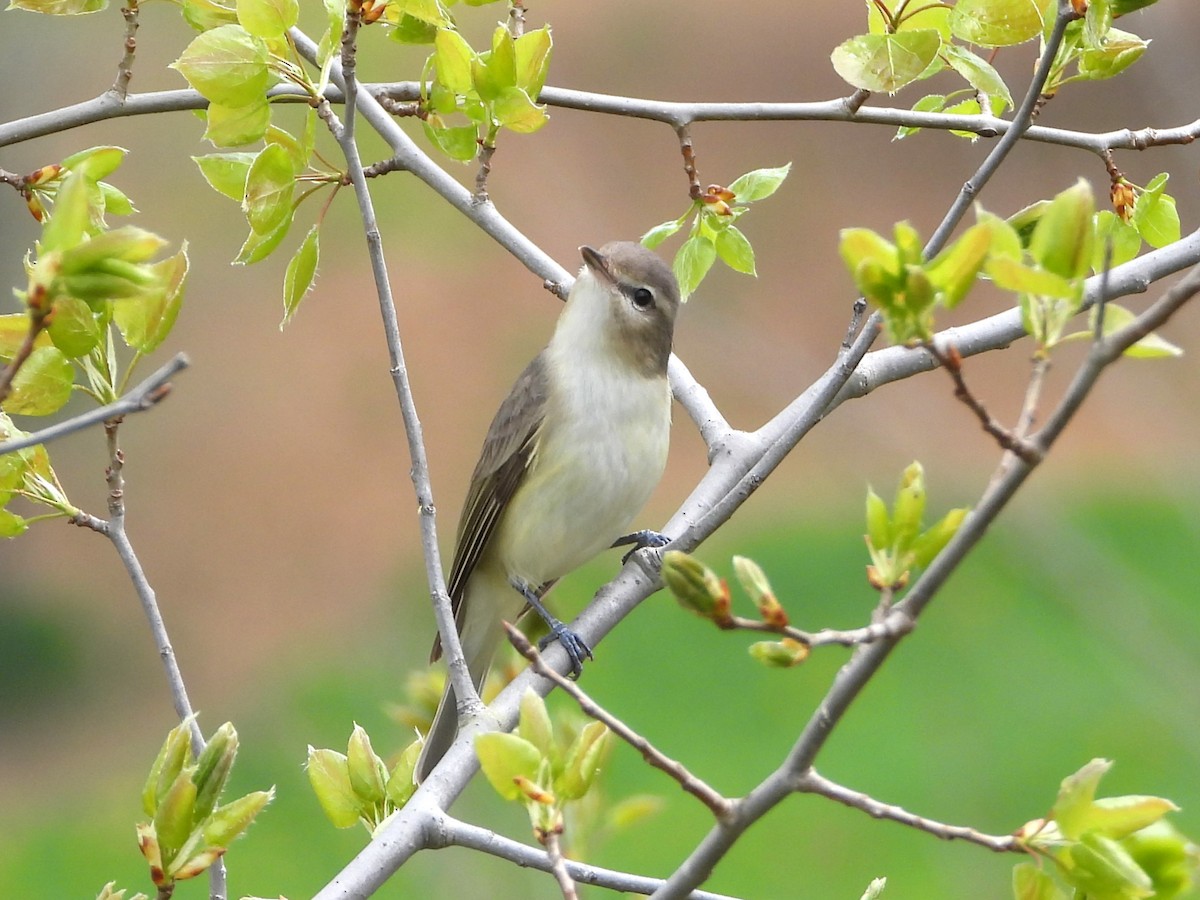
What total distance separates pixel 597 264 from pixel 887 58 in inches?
52.8

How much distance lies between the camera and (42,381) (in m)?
1.61

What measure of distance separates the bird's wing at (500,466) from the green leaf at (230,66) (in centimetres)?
167

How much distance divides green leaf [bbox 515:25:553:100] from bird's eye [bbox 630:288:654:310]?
1.33 metres

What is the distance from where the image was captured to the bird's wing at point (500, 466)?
3.36 meters

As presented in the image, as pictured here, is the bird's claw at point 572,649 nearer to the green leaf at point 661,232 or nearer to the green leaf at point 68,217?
the green leaf at point 661,232

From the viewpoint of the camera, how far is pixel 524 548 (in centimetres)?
340

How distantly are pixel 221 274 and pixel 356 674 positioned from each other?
6479mm

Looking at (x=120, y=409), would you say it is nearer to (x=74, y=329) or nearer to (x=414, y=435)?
(x=74, y=329)

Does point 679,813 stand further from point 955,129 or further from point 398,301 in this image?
point 398,301

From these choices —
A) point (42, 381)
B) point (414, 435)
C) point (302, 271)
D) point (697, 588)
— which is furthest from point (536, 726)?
point (302, 271)

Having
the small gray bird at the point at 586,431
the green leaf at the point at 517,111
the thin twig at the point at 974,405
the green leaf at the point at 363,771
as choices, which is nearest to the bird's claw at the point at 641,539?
the small gray bird at the point at 586,431

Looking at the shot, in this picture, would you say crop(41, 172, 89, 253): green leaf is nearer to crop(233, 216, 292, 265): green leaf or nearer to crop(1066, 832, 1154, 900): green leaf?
crop(233, 216, 292, 265): green leaf

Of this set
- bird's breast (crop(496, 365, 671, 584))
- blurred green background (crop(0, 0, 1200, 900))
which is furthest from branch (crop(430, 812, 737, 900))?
blurred green background (crop(0, 0, 1200, 900))

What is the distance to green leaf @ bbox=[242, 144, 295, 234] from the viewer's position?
6.07ft
